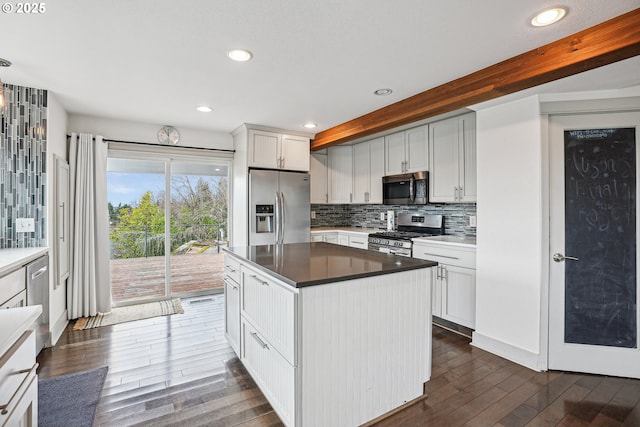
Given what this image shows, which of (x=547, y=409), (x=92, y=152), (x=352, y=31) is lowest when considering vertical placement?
(x=547, y=409)

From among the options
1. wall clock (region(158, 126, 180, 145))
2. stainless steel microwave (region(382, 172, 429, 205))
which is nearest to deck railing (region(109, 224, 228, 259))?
wall clock (region(158, 126, 180, 145))

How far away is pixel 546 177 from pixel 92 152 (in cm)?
461

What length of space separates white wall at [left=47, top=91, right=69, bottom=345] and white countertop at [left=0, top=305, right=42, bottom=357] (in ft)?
7.28

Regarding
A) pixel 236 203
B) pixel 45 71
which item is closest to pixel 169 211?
pixel 236 203

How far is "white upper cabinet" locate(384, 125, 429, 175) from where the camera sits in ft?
12.9

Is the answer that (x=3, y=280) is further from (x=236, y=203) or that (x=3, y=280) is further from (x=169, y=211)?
(x=236, y=203)

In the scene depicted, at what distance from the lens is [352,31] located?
192 centimetres

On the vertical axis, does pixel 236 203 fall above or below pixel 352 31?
below

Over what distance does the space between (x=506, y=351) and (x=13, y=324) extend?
321cm

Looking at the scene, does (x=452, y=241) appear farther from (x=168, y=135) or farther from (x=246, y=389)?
(x=168, y=135)

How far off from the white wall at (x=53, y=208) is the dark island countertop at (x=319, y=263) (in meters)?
1.73

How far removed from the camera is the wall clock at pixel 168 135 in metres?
4.15

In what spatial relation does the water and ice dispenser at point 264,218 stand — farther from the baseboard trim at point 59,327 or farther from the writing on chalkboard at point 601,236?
the writing on chalkboard at point 601,236

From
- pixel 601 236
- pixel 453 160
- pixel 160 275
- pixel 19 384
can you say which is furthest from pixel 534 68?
pixel 160 275
